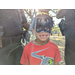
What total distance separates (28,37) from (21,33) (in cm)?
15

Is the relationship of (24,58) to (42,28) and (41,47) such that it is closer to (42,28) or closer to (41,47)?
(41,47)

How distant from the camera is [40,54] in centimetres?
112

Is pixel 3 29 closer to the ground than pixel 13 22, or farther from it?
closer to the ground

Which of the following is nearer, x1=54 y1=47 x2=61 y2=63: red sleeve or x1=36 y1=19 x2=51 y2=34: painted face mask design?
x1=36 y1=19 x2=51 y2=34: painted face mask design

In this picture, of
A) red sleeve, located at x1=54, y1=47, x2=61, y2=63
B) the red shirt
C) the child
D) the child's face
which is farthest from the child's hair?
red sleeve, located at x1=54, y1=47, x2=61, y2=63

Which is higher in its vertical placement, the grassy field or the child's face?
the child's face

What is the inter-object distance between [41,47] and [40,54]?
112mm

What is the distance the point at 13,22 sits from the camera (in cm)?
116

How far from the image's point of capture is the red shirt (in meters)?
1.12

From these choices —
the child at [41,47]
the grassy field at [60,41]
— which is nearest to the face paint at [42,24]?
the child at [41,47]

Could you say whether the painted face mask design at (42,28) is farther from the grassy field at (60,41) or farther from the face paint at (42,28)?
the grassy field at (60,41)

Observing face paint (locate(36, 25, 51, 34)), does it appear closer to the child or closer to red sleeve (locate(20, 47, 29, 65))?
the child

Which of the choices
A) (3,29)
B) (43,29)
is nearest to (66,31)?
(43,29)
